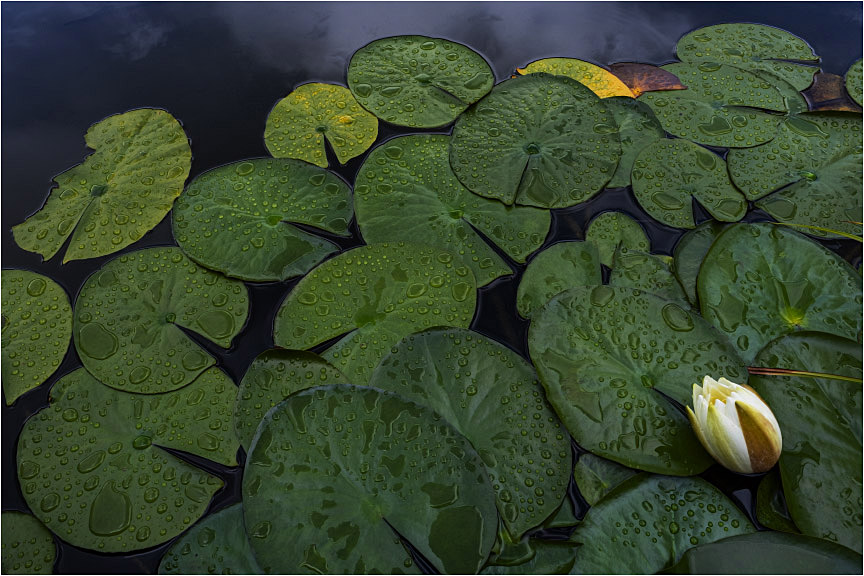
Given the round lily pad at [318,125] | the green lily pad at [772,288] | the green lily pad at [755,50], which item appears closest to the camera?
the green lily pad at [772,288]

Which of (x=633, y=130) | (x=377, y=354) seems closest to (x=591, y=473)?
(x=377, y=354)

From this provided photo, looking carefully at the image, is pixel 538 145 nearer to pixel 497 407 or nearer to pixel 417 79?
pixel 417 79

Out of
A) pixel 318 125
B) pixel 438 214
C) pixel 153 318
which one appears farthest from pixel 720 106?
pixel 153 318

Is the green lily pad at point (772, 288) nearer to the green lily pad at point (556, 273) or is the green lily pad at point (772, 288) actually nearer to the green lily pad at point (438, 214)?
A: the green lily pad at point (556, 273)

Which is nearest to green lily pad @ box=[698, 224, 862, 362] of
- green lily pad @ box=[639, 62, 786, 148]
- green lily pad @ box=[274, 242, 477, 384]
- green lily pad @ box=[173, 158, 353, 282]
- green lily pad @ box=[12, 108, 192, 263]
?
green lily pad @ box=[639, 62, 786, 148]

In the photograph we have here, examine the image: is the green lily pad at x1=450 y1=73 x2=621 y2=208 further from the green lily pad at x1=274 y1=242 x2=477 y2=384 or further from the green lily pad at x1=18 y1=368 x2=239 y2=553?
the green lily pad at x1=18 y1=368 x2=239 y2=553

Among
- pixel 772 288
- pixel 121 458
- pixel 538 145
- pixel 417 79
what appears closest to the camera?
pixel 121 458

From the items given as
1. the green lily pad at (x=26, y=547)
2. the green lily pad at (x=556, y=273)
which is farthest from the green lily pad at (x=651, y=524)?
the green lily pad at (x=26, y=547)
